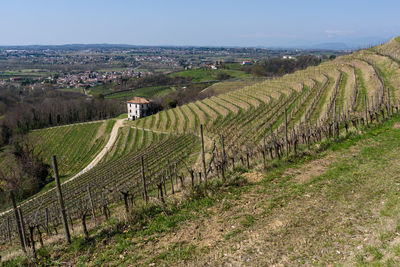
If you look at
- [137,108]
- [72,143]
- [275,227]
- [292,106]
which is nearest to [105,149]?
[72,143]

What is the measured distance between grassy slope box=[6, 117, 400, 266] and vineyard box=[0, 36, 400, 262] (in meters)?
2.95

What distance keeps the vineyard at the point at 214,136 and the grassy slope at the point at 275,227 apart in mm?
2951

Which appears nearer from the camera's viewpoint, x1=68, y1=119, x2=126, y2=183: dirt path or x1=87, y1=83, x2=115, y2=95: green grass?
x1=68, y1=119, x2=126, y2=183: dirt path

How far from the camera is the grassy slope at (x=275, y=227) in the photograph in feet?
20.8

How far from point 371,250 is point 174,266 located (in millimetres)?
4066

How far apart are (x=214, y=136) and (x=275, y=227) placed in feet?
96.2

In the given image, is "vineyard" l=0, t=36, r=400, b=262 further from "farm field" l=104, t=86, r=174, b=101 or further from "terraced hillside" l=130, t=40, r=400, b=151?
"farm field" l=104, t=86, r=174, b=101

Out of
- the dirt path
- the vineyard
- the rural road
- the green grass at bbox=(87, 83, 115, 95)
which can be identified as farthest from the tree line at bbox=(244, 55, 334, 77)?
the dirt path

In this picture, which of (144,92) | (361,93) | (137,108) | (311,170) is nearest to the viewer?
(311,170)

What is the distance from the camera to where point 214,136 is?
3672 centimetres

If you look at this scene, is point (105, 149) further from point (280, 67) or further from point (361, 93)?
point (280, 67)

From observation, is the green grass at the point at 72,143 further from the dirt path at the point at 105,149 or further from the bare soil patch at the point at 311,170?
the bare soil patch at the point at 311,170

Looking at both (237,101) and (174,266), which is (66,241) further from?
(237,101)

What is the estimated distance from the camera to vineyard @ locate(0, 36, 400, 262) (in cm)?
1681
